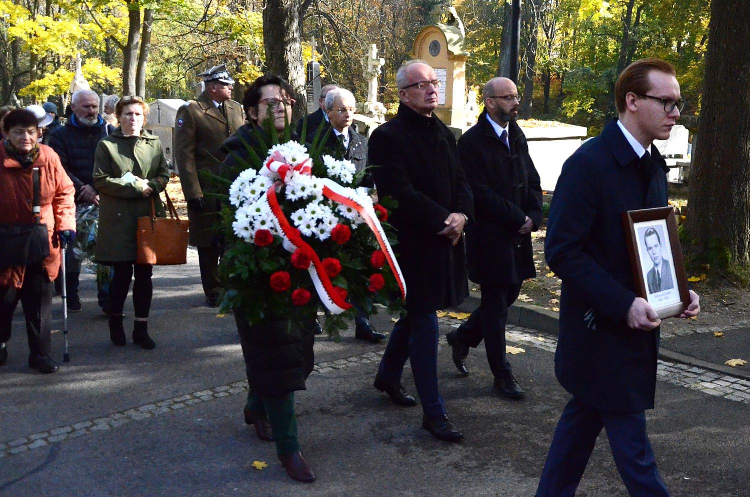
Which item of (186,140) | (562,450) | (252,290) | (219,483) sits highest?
(186,140)

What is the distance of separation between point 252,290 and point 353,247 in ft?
1.79

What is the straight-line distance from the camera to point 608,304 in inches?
121

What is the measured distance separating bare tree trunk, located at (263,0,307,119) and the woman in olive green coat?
3.65m

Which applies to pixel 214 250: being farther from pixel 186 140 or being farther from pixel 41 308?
pixel 41 308

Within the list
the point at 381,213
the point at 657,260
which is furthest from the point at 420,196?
the point at 657,260

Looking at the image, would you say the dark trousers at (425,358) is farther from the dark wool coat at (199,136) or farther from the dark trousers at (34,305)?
the dark wool coat at (199,136)

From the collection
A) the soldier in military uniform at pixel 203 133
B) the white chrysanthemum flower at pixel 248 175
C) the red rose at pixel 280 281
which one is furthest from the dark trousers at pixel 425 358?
the soldier in military uniform at pixel 203 133

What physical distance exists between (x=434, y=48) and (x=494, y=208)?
18.0 meters

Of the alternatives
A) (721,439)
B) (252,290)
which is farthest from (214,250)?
(721,439)

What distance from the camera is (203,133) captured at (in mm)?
8195

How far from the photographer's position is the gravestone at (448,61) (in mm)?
22188

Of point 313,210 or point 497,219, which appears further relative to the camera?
point 497,219

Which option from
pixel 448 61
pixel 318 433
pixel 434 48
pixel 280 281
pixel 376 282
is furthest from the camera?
pixel 434 48

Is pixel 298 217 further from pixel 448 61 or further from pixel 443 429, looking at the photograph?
pixel 448 61
